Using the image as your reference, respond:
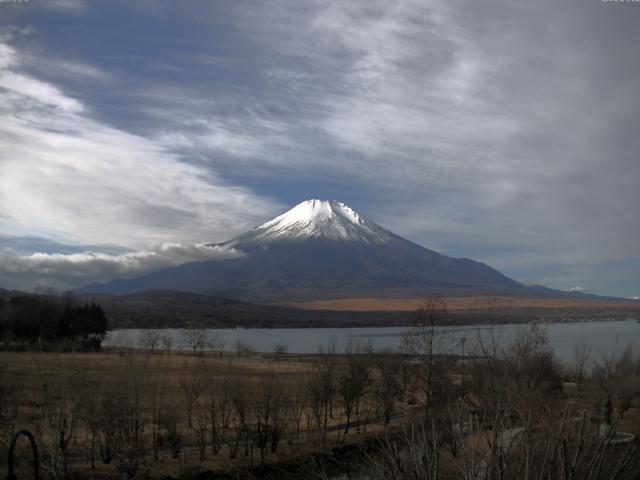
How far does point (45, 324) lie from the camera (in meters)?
84.6

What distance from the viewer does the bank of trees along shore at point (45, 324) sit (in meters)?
79.6

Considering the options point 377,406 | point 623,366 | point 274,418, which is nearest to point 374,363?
point 377,406

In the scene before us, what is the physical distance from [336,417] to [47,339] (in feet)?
195

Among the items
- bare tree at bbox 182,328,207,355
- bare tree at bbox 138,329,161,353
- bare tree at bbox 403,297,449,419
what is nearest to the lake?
bare tree at bbox 138,329,161,353

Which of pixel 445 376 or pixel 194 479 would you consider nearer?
pixel 194 479

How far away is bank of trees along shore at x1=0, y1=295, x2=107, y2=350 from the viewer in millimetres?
79562

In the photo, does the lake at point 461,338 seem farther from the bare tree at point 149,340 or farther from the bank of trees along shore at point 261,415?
the bank of trees along shore at point 261,415

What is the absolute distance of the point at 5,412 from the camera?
2086 centimetres

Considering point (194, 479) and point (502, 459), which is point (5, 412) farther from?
point (502, 459)

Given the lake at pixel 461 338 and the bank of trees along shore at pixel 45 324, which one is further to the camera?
the bank of trees along shore at pixel 45 324

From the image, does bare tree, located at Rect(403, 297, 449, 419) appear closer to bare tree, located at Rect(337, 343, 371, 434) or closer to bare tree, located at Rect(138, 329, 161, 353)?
bare tree, located at Rect(337, 343, 371, 434)

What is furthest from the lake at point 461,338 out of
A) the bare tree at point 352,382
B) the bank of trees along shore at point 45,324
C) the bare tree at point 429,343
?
the bank of trees along shore at point 45,324

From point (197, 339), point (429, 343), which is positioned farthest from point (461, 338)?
point (197, 339)

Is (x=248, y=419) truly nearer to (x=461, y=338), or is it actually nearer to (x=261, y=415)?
(x=261, y=415)
